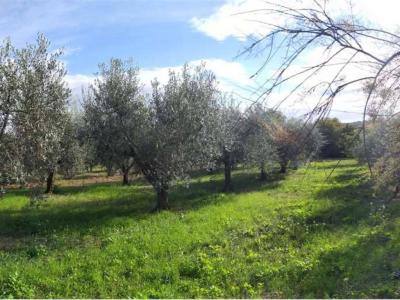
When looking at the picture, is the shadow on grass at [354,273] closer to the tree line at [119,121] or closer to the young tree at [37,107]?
the tree line at [119,121]

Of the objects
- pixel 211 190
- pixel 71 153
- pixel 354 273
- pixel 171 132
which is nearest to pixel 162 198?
pixel 171 132

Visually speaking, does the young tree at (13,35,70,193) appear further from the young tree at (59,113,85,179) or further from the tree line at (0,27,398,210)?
the young tree at (59,113,85,179)

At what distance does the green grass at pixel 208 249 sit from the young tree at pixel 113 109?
2.94 m

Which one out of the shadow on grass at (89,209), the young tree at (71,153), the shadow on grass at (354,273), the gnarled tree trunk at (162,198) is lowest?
the shadow on grass at (354,273)

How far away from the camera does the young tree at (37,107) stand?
43.0 feet

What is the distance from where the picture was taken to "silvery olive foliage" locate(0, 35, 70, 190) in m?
13.0

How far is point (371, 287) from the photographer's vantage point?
30.3 feet

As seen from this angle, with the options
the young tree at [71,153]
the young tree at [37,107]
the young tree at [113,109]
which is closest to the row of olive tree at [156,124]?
the young tree at [113,109]

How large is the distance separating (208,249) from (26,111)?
6738 millimetres

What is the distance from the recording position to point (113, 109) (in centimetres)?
1998

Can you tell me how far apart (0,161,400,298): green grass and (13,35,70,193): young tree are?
286 cm

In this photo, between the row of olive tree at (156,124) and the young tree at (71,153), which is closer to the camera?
the row of olive tree at (156,124)

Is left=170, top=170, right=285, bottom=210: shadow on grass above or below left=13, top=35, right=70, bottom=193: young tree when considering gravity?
below

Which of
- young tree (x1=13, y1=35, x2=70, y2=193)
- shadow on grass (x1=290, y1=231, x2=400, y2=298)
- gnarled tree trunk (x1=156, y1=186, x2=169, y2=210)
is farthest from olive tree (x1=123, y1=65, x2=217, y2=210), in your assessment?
shadow on grass (x1=290, y1=231, x2=400, y2=298)
